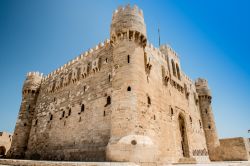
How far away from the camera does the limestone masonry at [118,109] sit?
11.1m

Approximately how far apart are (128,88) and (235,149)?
49.4 feet

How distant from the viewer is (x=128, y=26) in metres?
13.2

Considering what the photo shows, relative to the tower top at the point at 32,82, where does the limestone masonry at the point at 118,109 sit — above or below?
below

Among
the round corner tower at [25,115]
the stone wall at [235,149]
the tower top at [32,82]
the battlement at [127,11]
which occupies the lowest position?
the stone wall at [235,149]

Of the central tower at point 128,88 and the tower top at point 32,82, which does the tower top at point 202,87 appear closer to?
the central tower at point 128,88

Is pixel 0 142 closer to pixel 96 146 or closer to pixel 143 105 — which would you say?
pixel 96 146

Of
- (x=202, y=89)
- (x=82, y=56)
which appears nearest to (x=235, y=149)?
(x=202, y=89)

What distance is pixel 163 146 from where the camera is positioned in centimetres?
1380

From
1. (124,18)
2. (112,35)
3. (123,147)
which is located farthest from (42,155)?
(124,18)

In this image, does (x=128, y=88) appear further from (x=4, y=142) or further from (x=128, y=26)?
(x=4, y=142)

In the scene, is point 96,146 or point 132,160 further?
point 96,146

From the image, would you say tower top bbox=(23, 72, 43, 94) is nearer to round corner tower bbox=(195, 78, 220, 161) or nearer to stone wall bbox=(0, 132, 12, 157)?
stone wall bbox=(0, 132, 12, 157)

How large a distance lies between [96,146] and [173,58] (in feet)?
43.3

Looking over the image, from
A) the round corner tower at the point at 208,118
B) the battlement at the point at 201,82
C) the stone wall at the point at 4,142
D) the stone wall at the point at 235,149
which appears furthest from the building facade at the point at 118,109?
the stone wall at the point at 4,142
